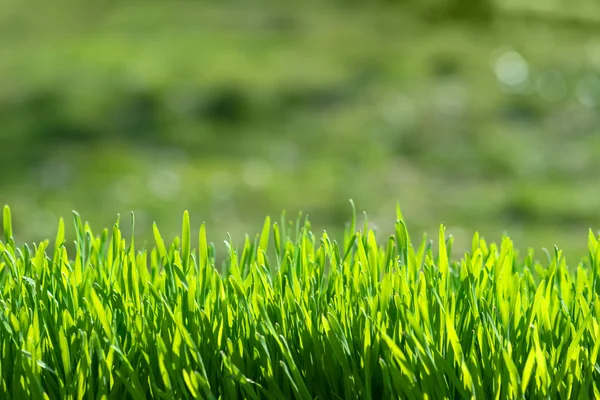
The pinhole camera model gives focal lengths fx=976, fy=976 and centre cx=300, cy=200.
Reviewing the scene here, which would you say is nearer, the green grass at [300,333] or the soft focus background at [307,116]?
the green grass at [300,333]

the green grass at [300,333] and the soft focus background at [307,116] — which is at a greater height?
the soft focus background at [307,116]

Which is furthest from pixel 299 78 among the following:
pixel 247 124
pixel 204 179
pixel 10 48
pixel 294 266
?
pixel 294 266

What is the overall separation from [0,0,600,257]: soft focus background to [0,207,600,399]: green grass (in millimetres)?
4522

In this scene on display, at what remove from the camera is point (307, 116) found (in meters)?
10.6

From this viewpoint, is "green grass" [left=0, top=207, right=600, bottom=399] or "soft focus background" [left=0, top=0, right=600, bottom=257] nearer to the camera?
"green grass" [left=0, top=207, right=600, bottom=399]

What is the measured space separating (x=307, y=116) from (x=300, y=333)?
8.55 metres

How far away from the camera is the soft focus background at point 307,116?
816 centimetres

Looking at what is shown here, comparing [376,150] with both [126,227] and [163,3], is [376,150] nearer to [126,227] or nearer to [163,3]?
[126,227]

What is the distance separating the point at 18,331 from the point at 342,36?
11916 millimetres

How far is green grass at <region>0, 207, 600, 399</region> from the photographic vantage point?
1.96m

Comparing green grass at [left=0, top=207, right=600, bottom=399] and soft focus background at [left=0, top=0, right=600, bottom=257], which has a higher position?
soft focus background at [left=0, top=0, right=600, bottom=257]

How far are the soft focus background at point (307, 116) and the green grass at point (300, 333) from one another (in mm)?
4522

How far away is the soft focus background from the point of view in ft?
26.8

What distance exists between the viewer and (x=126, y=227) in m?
7.80
